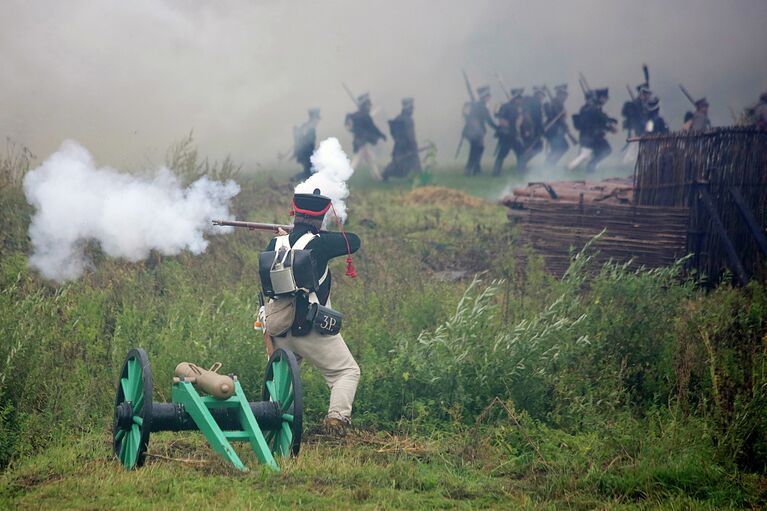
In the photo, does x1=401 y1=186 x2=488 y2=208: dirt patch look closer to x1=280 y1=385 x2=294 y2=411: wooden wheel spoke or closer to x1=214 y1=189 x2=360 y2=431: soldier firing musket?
x1=214 y1=189 x2=360 y2=431: soldier firing musket

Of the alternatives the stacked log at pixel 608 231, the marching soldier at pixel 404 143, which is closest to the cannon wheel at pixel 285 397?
the stacked log at pixel 608 231

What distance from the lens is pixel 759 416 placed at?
6.32 metres

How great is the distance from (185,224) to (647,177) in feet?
21.4

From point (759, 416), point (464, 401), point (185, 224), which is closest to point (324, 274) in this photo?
point (464, 401)

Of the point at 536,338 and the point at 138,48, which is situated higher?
the point at 138,48

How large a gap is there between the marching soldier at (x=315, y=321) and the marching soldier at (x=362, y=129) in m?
15.0

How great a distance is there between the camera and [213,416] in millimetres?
6023

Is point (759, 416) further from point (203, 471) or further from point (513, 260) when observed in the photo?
point (513, 260)

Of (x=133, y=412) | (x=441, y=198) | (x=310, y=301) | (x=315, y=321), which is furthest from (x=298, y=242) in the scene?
(x=441, y=198)

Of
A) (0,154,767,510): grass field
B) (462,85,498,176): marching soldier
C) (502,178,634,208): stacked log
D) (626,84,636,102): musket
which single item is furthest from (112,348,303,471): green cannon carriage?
(626,84,636,102): musket

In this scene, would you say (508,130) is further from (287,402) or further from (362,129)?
(287,402)

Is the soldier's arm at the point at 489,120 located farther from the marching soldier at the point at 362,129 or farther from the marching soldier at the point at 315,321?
the marching soldier at the point at 315,321

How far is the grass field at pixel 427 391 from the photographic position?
564 cm

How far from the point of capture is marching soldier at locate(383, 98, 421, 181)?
75.6ft
